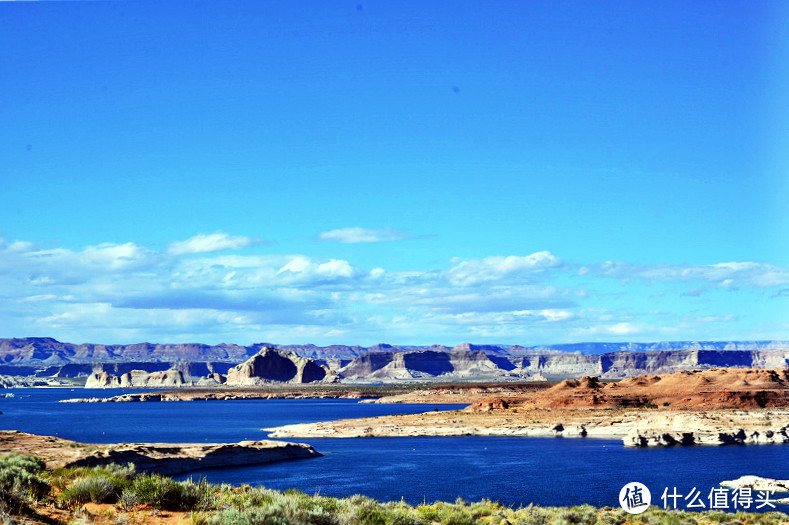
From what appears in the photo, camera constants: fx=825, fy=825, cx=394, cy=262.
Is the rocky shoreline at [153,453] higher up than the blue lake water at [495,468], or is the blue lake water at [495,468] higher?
the rocky shoreline at [153,453]

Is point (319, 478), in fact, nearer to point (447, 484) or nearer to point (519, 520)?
point (447, 484)

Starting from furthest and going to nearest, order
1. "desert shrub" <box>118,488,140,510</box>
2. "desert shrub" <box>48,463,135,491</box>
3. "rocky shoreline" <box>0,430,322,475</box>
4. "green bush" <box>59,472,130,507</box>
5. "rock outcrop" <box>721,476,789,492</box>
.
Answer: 1. "rocky shoreline" <box>0,430,322,475</box>
2. "rock outcrop" <box>721,476,789,492</box>
3. "desert shrub" <box>48,463,135,491</box>
4. "green bush" <box>59,472,130,507</box>
5. "desert shrub" <box>118,488,140,510</box>

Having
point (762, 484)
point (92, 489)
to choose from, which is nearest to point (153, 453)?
point (762, 484)

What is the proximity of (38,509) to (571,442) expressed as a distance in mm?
82298

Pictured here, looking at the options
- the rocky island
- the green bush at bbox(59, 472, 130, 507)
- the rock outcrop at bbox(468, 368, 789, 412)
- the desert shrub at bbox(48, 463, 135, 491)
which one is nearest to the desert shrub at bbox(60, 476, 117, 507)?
the green bush at bbox(59, 472, 130, 507)

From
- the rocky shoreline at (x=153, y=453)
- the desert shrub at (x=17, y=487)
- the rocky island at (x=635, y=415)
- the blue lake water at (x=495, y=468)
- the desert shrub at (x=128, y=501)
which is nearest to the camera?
the desert shrub at (x=17, y=487)

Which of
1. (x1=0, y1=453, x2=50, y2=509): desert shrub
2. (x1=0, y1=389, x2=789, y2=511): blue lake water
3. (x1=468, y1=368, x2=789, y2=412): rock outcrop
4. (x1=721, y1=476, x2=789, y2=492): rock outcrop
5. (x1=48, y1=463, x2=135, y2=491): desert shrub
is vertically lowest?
(x1=0, y1=389, x2=789, y2=511): blue lake water

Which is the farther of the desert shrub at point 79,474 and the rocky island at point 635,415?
the rocky island at point 635,415

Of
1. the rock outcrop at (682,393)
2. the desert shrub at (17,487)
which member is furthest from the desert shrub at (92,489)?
the rock outcrop at (682,393)

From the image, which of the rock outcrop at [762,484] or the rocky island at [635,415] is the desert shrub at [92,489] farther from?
the rocky island at [635,415]

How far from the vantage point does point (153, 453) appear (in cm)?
6594

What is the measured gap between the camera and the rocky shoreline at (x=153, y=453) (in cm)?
5738

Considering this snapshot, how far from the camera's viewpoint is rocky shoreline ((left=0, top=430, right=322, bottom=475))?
57375 mm

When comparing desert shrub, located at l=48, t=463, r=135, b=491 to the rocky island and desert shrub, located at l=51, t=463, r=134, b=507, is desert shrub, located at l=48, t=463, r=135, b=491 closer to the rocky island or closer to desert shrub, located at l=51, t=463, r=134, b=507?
desert shrub, located at l=51, t=463, r=134, b=507
